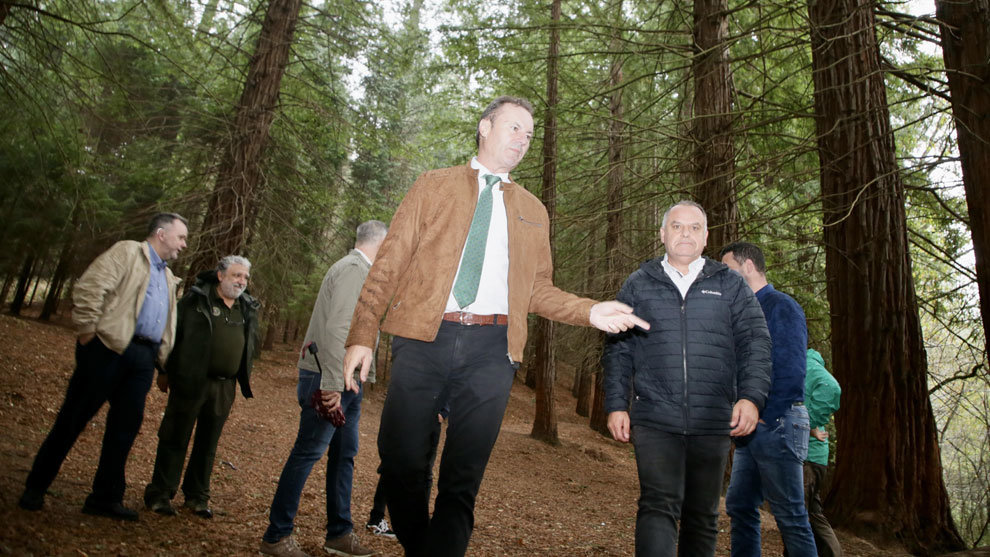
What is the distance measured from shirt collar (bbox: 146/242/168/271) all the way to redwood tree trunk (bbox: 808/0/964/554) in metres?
5.62

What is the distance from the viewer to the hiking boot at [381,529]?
492 cm

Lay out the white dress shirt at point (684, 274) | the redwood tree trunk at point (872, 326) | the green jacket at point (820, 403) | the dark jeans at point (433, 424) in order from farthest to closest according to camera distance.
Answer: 1. the redwood tree trunk at point (872, 326)
2. the green jacket at point (820, 403)
3. the white dress shirt at point (684, 274)
4. the dark jeans at point (433, 424)

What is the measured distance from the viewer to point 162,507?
446cm

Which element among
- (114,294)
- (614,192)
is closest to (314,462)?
(114,294)

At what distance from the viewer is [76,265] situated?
1730 cm

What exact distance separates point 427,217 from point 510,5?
11.9 meters

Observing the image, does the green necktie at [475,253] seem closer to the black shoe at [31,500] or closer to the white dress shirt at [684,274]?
the white dress shirt at [684,274]

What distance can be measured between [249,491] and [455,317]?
4.42 meters

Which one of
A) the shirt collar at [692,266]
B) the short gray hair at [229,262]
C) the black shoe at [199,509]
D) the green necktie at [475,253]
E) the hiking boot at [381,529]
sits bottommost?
the hiking boot at [381,529]

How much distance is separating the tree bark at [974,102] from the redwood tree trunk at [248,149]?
827cm

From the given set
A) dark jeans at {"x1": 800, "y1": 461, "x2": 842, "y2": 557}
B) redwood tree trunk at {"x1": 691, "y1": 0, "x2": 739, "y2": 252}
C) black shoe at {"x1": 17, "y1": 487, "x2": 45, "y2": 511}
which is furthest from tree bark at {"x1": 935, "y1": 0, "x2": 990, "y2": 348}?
black shoe at {"x1": 17, "y1": 487, "x2": 45, "y2": 511}

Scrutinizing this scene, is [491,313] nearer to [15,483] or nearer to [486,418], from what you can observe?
[486,418]

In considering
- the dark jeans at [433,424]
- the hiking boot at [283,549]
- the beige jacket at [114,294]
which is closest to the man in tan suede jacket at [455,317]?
the dark jeans at [433,424]

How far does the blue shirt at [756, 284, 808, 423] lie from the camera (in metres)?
3.89
